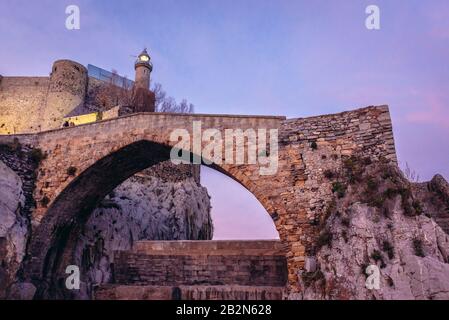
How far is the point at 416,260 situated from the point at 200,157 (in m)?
6.32

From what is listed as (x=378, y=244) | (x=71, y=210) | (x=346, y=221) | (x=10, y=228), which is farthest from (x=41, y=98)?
(x=378, y=244)

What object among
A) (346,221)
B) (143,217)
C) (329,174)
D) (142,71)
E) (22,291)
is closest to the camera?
(346,221)

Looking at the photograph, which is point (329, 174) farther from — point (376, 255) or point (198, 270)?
point (198, 270)

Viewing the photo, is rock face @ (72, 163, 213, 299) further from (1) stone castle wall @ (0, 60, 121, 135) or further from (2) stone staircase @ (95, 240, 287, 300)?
(1) stone castle wall @ (0, 60, 121, 135)

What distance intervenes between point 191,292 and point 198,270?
224 centimetres

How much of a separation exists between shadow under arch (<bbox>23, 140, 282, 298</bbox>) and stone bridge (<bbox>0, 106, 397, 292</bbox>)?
3 centimetres

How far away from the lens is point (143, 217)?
1981 centimetres

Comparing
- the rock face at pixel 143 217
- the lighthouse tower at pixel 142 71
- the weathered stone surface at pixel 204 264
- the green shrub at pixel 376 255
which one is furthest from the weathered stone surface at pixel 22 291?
the lighthouse tower at pixel 142 71

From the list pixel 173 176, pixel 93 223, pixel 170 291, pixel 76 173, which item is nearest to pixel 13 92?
pixel 173 176

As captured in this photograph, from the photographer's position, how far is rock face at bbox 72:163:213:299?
1603 centimetres

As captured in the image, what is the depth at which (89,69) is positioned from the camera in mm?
31859

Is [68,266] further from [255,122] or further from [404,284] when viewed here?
[404,284]

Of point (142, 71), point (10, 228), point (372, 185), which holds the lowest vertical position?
point (10, 228)

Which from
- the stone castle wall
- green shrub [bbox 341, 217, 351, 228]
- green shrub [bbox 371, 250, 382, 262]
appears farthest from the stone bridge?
the stone castle wall
